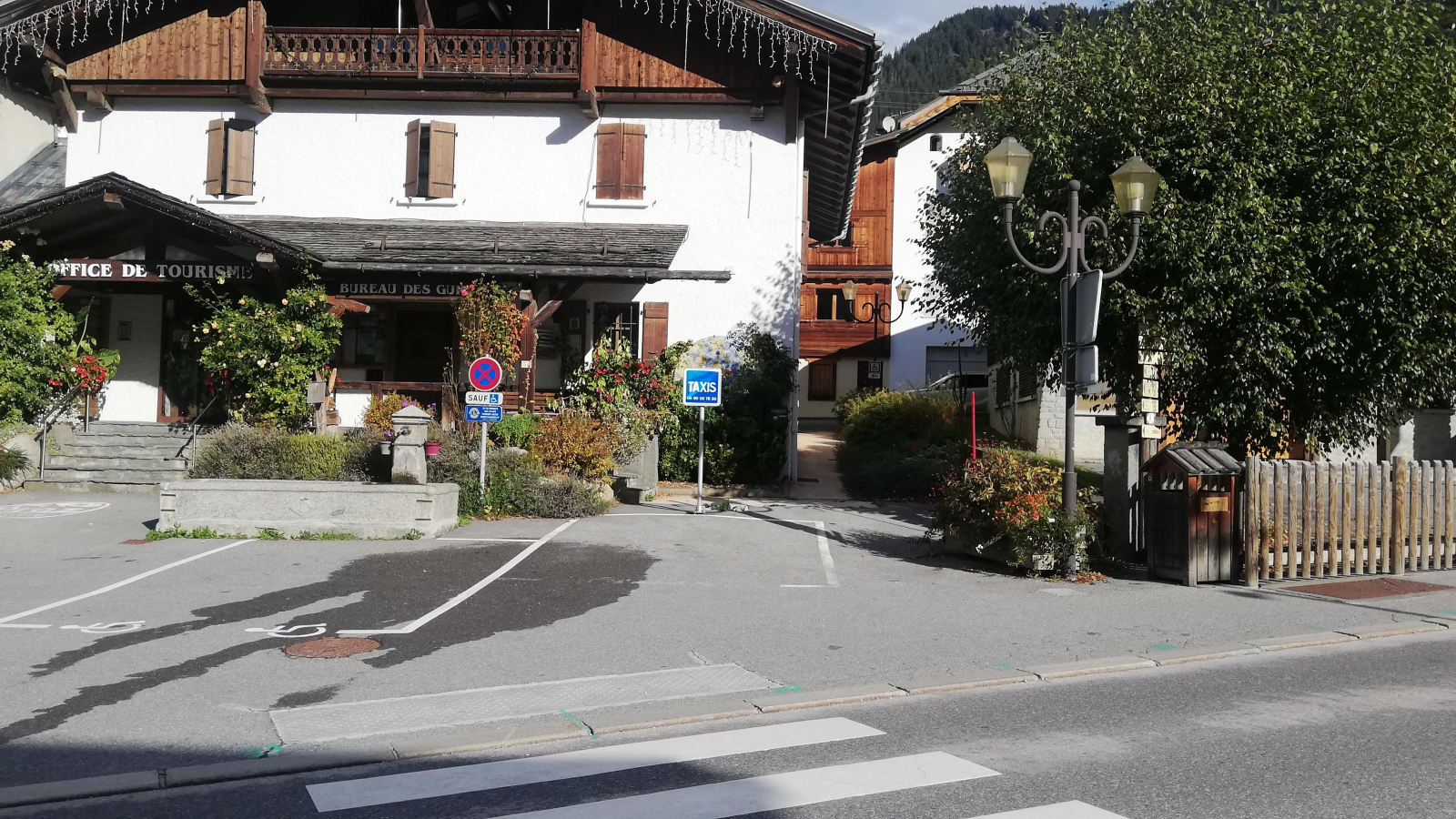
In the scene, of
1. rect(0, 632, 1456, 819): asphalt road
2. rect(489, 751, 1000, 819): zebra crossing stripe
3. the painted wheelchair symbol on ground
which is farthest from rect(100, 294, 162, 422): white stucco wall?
rect(489, 751, 1000, 819): zebra crossing stripe

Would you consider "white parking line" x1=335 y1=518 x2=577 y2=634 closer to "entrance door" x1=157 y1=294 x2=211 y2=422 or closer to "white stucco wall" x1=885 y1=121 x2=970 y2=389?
"entrance door" x1=157 y1=294 x2=211 y2=422

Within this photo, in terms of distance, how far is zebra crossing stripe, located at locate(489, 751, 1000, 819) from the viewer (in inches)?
189

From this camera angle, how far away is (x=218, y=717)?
6379 mm

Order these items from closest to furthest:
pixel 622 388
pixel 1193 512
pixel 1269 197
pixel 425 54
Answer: pixel 1193 512 < pixel 1269 197 < pixel 622 388 < pixel 425 54

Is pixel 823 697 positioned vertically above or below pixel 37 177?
below

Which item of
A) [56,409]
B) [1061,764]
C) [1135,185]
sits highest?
[1135,185]

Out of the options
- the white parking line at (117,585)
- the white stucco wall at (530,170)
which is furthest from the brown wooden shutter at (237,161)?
the white parking line at (117,585)

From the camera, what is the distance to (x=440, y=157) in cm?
2145

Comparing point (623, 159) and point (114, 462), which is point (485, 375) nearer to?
point (114, 462)

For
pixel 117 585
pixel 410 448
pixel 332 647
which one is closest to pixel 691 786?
pixel 332 647

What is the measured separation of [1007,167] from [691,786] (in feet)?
26.1

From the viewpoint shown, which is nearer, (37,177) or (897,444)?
(897,444)

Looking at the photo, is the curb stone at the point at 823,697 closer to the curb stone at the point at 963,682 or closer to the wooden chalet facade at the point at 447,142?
the curb stone at the point at 963,682

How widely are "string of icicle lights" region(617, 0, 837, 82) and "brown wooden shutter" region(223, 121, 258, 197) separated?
7.59 meters
